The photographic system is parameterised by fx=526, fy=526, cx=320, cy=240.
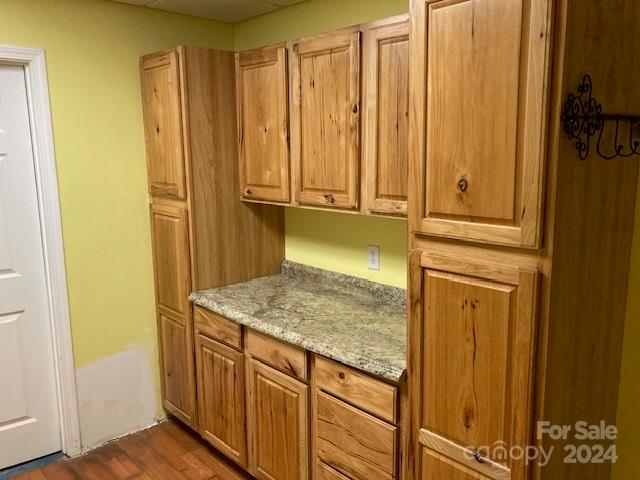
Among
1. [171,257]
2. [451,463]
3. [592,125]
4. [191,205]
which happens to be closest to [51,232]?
[171,257]

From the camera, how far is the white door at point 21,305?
2520mm

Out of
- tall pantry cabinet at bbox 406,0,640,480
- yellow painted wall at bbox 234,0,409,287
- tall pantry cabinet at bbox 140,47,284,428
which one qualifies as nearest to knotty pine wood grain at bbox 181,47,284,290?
tall pantry cabinet at bbox 140,47,284,428

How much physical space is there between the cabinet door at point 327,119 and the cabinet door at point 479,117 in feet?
1.83

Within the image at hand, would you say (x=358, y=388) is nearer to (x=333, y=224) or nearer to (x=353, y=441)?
(x=353, y=441)

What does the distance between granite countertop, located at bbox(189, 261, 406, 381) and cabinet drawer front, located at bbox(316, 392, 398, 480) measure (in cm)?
20

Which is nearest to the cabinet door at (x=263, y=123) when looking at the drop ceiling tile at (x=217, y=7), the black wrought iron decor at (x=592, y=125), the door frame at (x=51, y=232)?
the drop ceiling tile at (x=217, y=7)

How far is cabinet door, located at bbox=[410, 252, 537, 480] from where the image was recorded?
1402 millimetres

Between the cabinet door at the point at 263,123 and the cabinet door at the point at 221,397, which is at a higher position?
the cabinet door at the point at 263,123

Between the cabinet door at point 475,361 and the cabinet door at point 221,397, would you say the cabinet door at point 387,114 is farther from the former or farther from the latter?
the cabinet door at point 221,397

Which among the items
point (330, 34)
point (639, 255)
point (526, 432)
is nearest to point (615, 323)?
point (639, 255)

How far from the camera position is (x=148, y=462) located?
274 cm

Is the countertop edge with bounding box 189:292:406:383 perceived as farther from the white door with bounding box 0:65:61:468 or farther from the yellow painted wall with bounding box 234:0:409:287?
the white door with bounding box 0:65:61:468

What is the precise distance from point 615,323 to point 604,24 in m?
0.94

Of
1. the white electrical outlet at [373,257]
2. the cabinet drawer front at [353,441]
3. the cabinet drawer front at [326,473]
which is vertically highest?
the white electrical outlet at [373,257]
